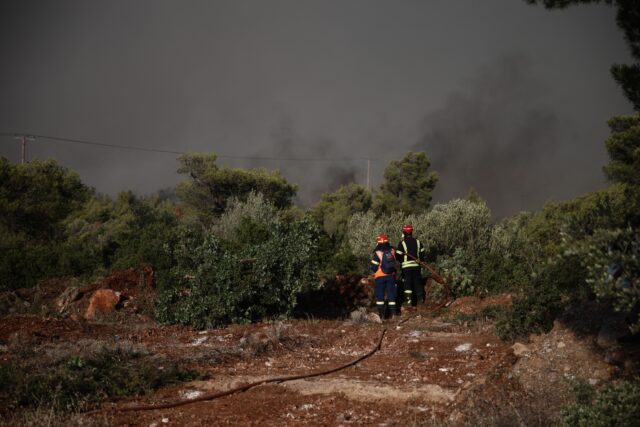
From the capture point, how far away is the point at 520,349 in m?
9.02

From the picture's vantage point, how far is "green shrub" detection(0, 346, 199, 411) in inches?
271

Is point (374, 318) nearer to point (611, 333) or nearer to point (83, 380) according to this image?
point (611, 333)

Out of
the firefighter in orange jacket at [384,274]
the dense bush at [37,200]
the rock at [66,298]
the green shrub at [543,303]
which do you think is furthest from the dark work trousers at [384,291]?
the dense bush at [37,200]

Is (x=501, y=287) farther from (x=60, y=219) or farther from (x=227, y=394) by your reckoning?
(x=60, y=219)

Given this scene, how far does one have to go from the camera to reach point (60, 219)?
33438 millimetres

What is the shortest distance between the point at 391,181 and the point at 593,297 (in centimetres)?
3744

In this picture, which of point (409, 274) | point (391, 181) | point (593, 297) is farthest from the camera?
point (391, 181)

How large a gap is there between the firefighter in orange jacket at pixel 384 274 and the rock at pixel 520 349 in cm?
468

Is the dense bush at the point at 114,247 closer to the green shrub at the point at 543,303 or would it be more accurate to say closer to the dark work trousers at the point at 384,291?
the dark work trousers at the point at 384,291

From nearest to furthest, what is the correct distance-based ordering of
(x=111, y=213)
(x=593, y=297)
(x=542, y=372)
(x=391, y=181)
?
(x=542, y=372) → (x=593, y=297) → (x=111, y=213) → (x=391, y=181)

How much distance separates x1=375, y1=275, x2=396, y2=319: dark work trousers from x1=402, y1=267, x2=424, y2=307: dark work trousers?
3.69 feet

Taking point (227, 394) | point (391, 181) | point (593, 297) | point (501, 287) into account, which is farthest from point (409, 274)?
point (391, 181)

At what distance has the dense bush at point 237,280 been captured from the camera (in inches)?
491

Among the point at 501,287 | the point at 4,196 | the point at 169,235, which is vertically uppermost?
the point at 4,196
